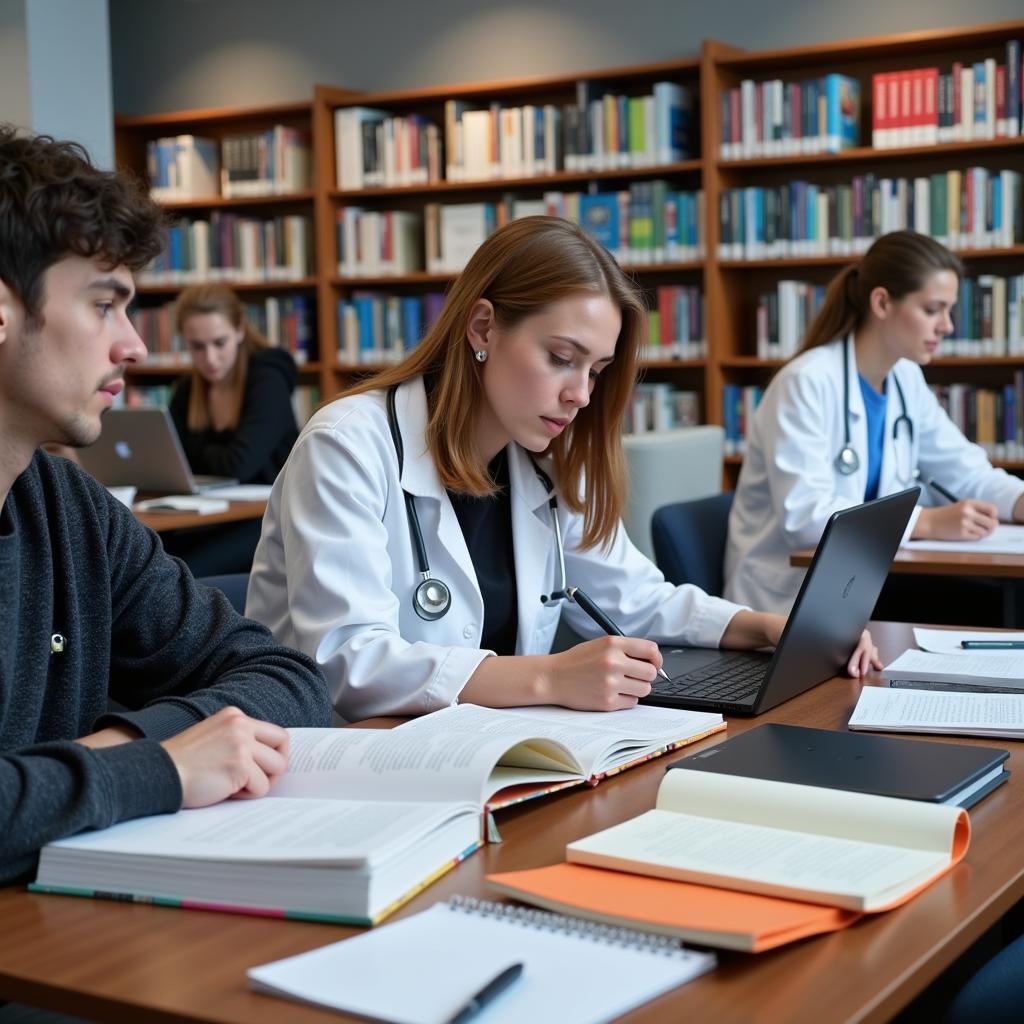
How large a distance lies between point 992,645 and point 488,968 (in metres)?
1.28

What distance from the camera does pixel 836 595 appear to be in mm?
1704

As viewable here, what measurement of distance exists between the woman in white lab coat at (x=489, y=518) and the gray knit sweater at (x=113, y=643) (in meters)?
0.17

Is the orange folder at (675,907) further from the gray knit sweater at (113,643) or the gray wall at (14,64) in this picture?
the gray wall at (14,64)

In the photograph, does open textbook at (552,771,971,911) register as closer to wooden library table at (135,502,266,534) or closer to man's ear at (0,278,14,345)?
man's ear at (0,278,14,345)

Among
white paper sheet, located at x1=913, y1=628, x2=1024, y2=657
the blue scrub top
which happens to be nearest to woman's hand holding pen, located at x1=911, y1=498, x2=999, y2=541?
the blue scrub top

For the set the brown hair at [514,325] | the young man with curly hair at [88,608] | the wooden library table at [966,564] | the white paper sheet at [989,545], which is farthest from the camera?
the white paper sheet at [989,545]

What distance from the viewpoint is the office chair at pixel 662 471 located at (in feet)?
10.7

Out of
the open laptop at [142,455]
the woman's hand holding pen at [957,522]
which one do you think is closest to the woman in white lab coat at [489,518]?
the woman's hand holding pen at [957,522]

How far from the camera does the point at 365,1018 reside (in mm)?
832

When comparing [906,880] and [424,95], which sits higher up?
[424,95]

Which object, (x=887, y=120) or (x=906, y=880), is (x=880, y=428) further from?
(x=906, y=880)

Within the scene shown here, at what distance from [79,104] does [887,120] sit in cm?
298

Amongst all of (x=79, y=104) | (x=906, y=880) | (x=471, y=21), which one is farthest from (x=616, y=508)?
(x=471, y=21)

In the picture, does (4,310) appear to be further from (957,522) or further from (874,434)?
(874,434)
